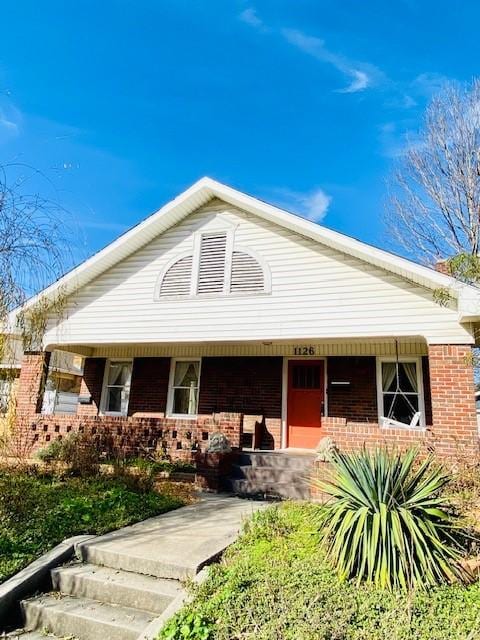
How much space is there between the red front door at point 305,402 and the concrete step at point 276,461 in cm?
195

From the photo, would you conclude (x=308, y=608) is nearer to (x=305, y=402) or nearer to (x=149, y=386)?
(x=305, y=402)

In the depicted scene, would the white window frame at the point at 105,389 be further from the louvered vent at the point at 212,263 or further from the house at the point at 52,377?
the louvered vent at the point at 212,263

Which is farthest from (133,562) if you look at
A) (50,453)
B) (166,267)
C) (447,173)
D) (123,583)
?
(447,173)

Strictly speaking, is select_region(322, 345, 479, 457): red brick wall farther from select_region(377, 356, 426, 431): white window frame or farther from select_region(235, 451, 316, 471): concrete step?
select_region(377, 356, 426, 431): white window frame

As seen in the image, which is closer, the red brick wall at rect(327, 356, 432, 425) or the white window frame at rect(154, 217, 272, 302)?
the white window frame at rect(154, 217, 272, 302)

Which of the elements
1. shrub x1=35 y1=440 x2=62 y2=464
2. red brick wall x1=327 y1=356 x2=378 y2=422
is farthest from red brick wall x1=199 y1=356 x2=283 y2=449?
shrub x1=35 y1=440 x2=62 y2=464

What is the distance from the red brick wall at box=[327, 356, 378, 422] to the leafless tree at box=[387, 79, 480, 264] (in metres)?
6.99

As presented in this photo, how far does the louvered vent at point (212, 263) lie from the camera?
978 centimetres

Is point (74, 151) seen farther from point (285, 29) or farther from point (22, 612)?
point (285, 29)

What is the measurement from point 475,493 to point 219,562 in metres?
3.86

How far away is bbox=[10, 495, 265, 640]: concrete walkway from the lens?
344cm

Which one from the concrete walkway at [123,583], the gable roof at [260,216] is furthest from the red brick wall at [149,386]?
the concrete walkway at [123,583]

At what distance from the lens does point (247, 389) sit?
446 inches

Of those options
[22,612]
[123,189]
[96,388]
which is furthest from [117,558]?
[96,388]
